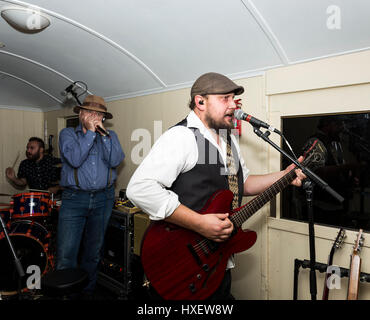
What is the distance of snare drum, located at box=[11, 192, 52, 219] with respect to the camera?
2.76m

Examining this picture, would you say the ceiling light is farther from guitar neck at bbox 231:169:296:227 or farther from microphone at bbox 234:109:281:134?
guitar neck at bbox 231:169:296:227

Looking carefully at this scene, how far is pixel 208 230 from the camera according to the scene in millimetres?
1416

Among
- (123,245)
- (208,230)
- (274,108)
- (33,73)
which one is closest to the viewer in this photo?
(208,230)

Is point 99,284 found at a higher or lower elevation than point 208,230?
lower

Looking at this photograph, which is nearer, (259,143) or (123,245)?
(259,143)

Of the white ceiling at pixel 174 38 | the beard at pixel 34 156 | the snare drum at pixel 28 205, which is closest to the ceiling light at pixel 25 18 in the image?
the white ceiling at pixel 174 38

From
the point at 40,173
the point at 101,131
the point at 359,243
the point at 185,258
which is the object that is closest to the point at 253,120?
the point at 185,258

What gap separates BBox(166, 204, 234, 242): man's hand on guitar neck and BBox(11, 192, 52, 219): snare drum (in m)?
1.97

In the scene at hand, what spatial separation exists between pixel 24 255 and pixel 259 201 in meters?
2.28

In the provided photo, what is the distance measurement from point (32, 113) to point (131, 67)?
106 inches

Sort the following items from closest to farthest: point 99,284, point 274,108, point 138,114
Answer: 1. point 274,108
2. point 99,284
3. point 138,114

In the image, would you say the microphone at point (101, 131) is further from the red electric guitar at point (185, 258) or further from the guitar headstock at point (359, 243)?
the guitar headstock at point (359, 243)
